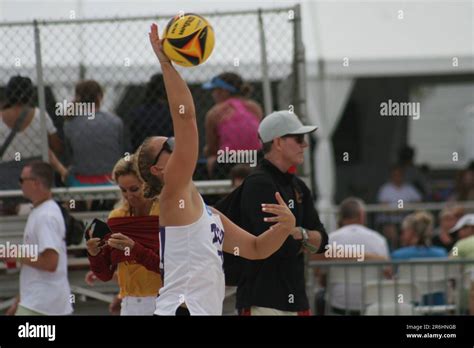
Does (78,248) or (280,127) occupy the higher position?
(280,127)

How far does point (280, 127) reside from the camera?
6441mm

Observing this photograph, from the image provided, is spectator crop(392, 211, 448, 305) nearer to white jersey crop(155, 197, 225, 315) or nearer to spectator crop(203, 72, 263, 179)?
spectator crop(203, 72, 263, 179)

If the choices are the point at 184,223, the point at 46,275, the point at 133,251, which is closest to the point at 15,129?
the point at 46,275

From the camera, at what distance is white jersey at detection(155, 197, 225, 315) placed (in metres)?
4.96

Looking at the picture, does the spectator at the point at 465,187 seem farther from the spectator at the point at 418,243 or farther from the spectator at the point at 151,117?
the spectator at the point at 151,117

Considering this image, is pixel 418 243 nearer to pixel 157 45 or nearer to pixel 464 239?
pixel 464 239

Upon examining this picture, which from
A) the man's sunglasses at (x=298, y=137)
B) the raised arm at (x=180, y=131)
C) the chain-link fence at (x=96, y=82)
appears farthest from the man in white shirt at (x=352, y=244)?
the raised arm at (x=180, y=131)

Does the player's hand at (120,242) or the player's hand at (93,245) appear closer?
the player's hand at (120,242)

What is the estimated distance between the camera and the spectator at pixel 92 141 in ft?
25.8

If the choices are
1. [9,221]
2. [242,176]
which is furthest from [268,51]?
[9,221]

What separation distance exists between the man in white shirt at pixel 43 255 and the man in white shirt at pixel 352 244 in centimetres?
224

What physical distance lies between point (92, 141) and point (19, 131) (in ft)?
1.78

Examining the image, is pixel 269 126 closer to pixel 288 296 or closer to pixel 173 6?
pixel 288 296

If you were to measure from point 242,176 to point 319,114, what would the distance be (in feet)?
23.5
